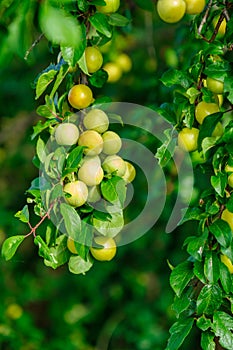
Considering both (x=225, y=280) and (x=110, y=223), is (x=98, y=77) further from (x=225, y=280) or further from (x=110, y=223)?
(x=225, y=280)

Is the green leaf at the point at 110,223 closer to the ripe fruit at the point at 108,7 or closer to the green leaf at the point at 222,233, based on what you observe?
the green leaf at the point at 222,233

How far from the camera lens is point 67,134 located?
97cm

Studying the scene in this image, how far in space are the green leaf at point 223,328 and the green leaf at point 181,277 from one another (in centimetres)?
6

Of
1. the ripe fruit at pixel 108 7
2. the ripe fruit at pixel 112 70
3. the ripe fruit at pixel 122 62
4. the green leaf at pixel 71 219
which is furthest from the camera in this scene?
the ripe fruit at pixel 122 62

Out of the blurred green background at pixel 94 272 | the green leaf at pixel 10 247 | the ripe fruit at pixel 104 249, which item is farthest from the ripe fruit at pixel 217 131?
the blurred green background at pixel 94 272

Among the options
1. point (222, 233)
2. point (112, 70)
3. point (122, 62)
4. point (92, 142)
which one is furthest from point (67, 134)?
point (122, 62)

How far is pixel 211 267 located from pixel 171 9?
40 centimetres

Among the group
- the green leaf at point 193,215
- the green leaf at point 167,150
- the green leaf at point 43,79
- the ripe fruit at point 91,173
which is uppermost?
the green leaf at point 43,79

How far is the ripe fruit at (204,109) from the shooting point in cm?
100

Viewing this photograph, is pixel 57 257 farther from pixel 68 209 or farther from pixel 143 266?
pixel 143 266

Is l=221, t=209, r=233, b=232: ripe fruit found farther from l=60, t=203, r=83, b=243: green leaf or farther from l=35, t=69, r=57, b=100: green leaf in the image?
l=35, t=69, r=57, b=100: green leaf

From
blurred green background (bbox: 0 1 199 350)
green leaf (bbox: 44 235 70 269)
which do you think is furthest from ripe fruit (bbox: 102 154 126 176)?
blurred green background (bbox: 0 1 199 350)

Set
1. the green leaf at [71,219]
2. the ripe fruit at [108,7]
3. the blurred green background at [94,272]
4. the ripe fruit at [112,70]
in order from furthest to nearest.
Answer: the blurred green background at [94,272] < the ripe fruit at [112,70] < the ripe fruit at [108,7] < the green leaf at [71,219]

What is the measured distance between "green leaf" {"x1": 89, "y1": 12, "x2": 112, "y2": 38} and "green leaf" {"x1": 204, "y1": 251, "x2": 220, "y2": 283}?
34cm
